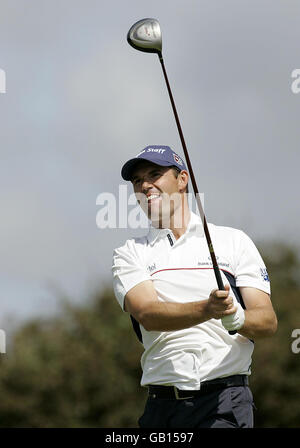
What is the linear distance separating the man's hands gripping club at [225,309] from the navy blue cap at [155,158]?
130cm

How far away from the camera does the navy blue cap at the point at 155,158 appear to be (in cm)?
631

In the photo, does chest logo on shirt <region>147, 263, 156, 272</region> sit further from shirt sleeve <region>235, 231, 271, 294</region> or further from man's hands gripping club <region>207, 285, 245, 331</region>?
man's hands gripping club <region>207, 285, 245, 331</region>

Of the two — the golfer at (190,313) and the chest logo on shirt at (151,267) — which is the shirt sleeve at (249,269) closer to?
the golfer at (190,313)

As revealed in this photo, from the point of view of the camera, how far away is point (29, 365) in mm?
38531

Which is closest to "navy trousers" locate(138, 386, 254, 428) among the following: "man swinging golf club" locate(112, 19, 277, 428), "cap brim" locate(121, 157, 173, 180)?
"man swinging golf club" locate(112, 19, 277, 428)

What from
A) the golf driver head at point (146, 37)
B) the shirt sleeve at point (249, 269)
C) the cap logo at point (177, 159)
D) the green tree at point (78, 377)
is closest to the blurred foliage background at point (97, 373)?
the green tree at point (78, 377)

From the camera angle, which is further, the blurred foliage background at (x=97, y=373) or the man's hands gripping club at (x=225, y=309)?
the blurred foliage background at (x=97, y=373)

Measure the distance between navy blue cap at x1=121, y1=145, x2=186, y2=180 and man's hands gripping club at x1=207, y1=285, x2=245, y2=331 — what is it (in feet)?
4.26

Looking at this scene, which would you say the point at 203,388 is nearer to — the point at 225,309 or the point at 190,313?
the point at 190,313

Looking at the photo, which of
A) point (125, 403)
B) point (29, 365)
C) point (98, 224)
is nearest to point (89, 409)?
point (125, 403)

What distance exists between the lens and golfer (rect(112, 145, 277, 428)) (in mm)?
5641

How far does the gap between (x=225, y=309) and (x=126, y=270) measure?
1009 mm

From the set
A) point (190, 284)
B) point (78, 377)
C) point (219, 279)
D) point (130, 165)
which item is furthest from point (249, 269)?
point (78, 377)

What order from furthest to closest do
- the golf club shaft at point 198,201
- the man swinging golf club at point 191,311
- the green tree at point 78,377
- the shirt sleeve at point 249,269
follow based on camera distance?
the green tree at point 78,377
the shirt sleeve at point 249,269
the man swinging golf club at point 191,311
the golf club shaft at point 198,201
